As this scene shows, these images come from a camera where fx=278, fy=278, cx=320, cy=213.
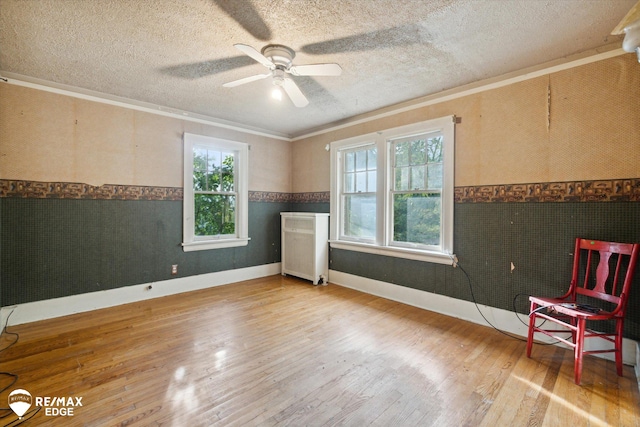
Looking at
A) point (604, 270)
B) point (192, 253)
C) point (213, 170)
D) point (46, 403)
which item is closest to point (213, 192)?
point (213, 170)

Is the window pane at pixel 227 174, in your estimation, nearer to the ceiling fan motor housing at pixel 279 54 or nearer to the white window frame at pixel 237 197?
the white window frame at pixel 237 197

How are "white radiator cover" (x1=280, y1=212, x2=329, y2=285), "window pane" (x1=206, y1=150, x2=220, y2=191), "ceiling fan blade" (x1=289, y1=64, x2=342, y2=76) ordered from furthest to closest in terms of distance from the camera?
"white radiator cover" (x1=280, y1=212, x2=329, y2=285) → "window pane" (x1=206, y1=150, x2=220, y2=191) → "ceiling fan blade" (x1=289, y1=64, x2=342, y2=76)

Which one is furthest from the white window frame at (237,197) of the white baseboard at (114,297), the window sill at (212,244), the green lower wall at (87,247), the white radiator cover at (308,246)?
the white radiator cover at (308,246)

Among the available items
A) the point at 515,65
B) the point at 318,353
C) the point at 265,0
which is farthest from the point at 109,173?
the point at 515,65

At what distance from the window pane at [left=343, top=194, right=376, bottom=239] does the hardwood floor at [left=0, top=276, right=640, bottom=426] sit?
1390mm

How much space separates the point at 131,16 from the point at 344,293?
12.4 ft

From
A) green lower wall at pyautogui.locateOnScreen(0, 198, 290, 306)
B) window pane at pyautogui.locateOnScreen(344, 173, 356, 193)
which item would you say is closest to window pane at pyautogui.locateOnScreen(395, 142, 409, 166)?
window pane at pyautogui.locateOnScreen(344, 173, 356, 193)

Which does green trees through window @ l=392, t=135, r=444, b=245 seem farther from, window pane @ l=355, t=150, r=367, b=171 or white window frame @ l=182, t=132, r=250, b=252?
white window frame @ l=182, t=132, r=250, b=252

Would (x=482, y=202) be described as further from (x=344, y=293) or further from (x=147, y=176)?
(x=147, y=176)

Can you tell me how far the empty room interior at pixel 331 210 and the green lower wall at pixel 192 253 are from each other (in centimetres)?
2

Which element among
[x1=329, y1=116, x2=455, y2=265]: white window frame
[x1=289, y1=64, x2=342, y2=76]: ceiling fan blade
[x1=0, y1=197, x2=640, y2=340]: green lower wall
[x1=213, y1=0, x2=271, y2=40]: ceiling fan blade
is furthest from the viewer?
[x1=329, y1=116, x2=455, y2=265]: white window frame

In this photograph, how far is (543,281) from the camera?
105 inches

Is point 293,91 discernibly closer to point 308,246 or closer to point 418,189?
point 418,189

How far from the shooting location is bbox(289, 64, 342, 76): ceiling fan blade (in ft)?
7.43
